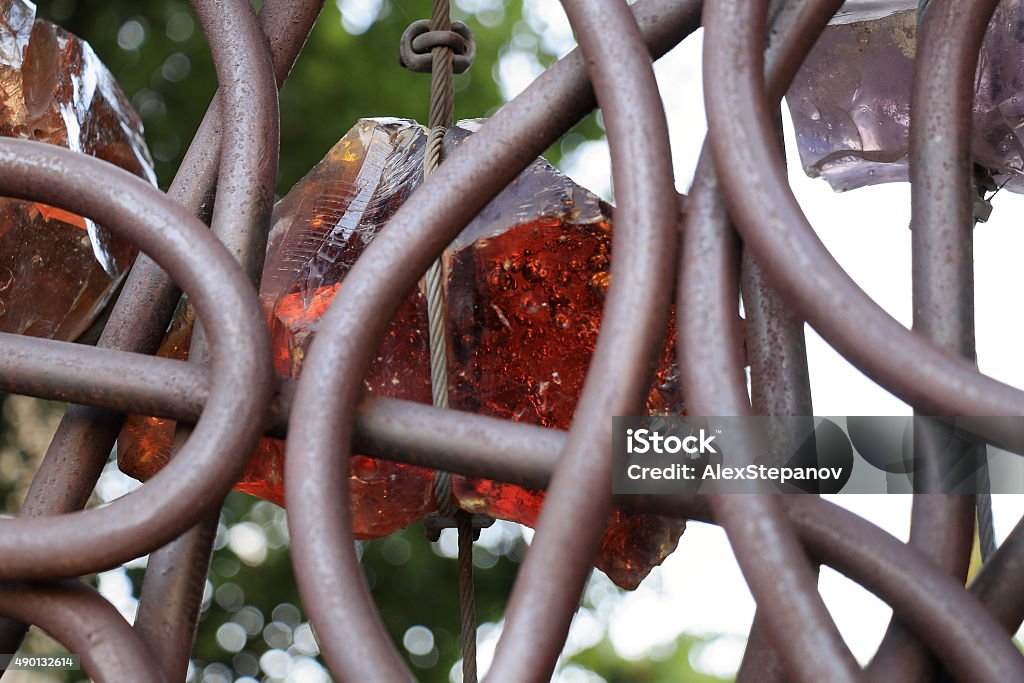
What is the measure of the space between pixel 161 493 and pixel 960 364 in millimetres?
292

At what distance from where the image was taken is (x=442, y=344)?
553 mm

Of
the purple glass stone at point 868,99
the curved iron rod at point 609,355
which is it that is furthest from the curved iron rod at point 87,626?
the purple glass stone at point 868,99

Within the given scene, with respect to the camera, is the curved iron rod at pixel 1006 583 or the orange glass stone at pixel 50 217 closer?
the curved iron rod at pixel 1006 583

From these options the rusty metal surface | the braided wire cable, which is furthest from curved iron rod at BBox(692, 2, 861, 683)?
the braided wire cable

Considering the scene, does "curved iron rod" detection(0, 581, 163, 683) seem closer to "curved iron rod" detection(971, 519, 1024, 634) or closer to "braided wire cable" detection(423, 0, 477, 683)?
"braided wire cable" detection(423, 0, 477, 683)

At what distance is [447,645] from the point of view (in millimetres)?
1242

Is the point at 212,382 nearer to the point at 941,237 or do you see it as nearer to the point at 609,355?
the point at 609,355

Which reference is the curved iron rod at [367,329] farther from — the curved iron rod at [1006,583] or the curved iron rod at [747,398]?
the curved iron rod at [1006,583]

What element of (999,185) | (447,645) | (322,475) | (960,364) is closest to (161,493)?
(322,475)

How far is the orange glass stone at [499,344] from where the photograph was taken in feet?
1.91

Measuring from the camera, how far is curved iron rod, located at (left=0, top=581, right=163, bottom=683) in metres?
0.41

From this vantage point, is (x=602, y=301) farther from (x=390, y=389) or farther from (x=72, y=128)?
(x=72, y=128)

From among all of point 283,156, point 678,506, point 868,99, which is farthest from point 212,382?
point 283,156

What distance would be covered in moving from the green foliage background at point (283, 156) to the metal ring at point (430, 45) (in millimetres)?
622
